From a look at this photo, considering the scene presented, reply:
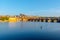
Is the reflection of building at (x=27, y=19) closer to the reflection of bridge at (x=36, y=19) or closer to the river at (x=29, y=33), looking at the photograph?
the reflection of bridge at (x=36, y=19)

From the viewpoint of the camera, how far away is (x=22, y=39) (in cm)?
997

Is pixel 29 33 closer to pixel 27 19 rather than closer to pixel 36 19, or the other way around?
pixel 36 19

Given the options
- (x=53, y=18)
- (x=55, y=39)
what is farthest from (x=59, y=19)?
(x=55, y=39)

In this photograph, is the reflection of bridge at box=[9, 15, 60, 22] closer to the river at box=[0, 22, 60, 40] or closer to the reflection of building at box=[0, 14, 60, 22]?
the reflection of building at box=[0, 14, 60, 22]

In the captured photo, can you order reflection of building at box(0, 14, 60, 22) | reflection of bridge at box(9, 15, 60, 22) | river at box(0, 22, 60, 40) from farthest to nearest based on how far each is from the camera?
1. reflection of bridge at box(9, 15, 60, 22)
2. reflection of building at box(0, 14, 60, 22)
3. river at box(0, 22, 60, 40)

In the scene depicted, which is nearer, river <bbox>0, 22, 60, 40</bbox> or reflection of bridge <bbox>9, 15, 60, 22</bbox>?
river <bbox>0, 22, 60, 40</bbox>

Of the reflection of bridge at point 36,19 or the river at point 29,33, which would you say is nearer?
the river at point 29,33

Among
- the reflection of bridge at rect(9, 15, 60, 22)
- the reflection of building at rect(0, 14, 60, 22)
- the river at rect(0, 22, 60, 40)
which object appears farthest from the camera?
the reflection of bridge at rect(9, 15, 60, 22)

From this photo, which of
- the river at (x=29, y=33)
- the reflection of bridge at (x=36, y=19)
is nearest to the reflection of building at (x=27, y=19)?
the reflection of bridge at (x=36, y=19)

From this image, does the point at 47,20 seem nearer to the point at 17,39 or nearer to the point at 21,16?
the point at 21,16

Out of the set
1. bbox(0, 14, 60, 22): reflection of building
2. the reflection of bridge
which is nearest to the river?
bbox(0, 14, 60, 22): reflection of building

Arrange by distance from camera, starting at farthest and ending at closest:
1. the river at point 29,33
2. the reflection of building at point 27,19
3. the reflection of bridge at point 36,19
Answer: the reflection of bridge at point 36,19 → the reflection of building at point 27,19 → the river at point 29,33

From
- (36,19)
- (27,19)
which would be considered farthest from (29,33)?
(27,19)

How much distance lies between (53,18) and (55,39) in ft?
121
